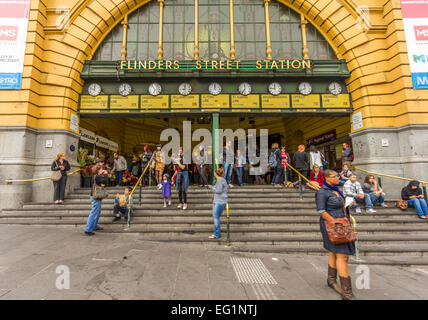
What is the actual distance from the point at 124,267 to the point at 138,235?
221 cm

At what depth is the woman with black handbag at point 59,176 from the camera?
8.09m

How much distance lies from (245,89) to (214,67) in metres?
2.01

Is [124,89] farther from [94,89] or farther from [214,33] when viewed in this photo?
[214,33]

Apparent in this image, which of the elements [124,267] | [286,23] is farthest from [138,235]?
[286,23]

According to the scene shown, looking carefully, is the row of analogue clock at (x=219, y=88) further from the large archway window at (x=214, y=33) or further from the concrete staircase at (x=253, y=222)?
the concrete staircase at (x=253, y=222)

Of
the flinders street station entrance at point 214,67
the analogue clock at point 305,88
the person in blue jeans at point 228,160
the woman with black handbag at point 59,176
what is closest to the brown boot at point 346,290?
the person in blue jeans at point 228,160

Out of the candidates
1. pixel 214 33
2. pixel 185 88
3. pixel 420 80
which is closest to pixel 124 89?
pixel 185 88

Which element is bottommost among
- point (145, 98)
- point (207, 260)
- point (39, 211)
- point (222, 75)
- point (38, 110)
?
point (207, 260)

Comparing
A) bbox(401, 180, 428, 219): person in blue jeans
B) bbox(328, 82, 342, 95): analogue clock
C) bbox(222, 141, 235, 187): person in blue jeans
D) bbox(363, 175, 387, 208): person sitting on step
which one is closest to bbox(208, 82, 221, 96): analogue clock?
bbox(222, 141, 235, 187): person in blue jeans

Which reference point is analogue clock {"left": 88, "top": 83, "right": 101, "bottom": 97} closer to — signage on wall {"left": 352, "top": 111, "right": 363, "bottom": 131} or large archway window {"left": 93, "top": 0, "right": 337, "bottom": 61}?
large archway window {"left": 93, "top": 0, "right": 337, "bottom": 61}

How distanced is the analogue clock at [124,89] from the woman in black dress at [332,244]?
10.6m

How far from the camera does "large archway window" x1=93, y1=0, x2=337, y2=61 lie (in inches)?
456

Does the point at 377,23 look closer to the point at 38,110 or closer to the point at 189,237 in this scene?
the point at 189,237

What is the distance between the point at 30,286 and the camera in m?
3.33
